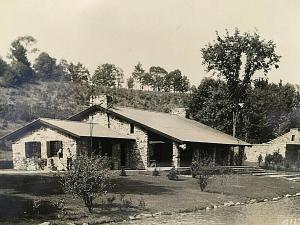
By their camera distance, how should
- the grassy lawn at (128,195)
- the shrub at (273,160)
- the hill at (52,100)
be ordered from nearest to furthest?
the grassy lawn at (128,195), the shrub at (273,160), the hill at (52,100)

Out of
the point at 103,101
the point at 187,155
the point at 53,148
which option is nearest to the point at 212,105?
the point at 187,155

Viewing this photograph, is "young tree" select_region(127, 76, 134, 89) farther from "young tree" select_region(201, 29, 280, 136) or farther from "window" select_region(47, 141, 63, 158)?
"window" select_region(47, 141, 63, 158)

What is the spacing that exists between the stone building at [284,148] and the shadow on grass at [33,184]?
35.6m

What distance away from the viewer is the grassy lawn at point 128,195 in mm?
14219

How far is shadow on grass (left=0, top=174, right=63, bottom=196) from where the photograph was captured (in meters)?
17.7

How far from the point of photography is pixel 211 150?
1512 inches

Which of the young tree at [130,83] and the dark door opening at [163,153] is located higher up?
the young tree at [130,83]

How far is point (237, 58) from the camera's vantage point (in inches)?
2002

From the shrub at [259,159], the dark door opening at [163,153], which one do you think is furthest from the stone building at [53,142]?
the shrub at [259,159]

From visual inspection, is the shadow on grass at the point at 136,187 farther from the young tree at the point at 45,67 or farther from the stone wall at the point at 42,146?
the young tree at the point at 45,67

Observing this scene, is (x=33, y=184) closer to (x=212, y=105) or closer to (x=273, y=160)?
(x=273, y=160)

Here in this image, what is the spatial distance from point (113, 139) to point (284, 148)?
26101mm

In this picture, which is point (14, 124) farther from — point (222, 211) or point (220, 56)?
point (222, 211)

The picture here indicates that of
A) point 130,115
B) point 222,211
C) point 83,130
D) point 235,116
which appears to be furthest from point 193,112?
point 222,211
